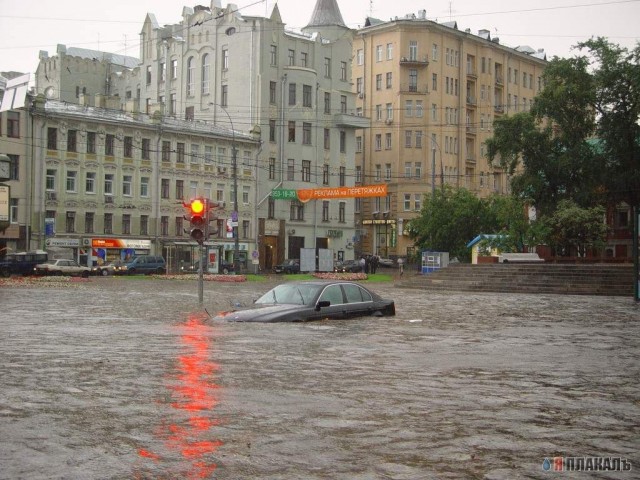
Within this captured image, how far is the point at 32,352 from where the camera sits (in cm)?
1360

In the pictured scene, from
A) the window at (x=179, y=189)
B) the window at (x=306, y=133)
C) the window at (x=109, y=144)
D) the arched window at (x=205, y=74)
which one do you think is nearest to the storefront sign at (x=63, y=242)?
the window at (x=109, y=144)

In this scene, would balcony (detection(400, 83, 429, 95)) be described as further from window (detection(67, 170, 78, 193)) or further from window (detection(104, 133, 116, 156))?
window (detection(67, 170, 78, 193))

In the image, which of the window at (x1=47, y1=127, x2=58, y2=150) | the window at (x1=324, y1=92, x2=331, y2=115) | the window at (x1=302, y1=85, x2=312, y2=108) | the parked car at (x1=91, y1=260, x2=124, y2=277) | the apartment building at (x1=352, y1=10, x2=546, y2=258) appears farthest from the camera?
the apartment building at (x1=352, y1=10, x2=546, y2=258)

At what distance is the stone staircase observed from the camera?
1652 inches

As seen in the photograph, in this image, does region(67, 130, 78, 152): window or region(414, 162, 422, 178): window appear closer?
region(67, 130, 78, 152): window

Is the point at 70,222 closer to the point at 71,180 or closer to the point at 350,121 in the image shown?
the point at 71,180

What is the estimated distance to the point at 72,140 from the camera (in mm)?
67812

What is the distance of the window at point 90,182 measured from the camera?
2704 inches

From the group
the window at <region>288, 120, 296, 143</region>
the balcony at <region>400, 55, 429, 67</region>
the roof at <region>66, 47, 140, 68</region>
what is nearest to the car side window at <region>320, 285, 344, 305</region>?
the window at <region>288, 120, 296, 143</region>

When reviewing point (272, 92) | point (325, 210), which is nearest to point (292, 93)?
point (272, 92)

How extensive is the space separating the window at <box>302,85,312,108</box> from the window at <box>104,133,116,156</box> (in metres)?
20.4

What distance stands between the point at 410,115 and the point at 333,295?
7476 cm

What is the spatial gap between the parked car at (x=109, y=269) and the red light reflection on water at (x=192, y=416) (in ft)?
170

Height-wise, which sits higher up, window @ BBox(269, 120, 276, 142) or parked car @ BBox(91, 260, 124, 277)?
window @ BBox(269, 120, 276, 142)
